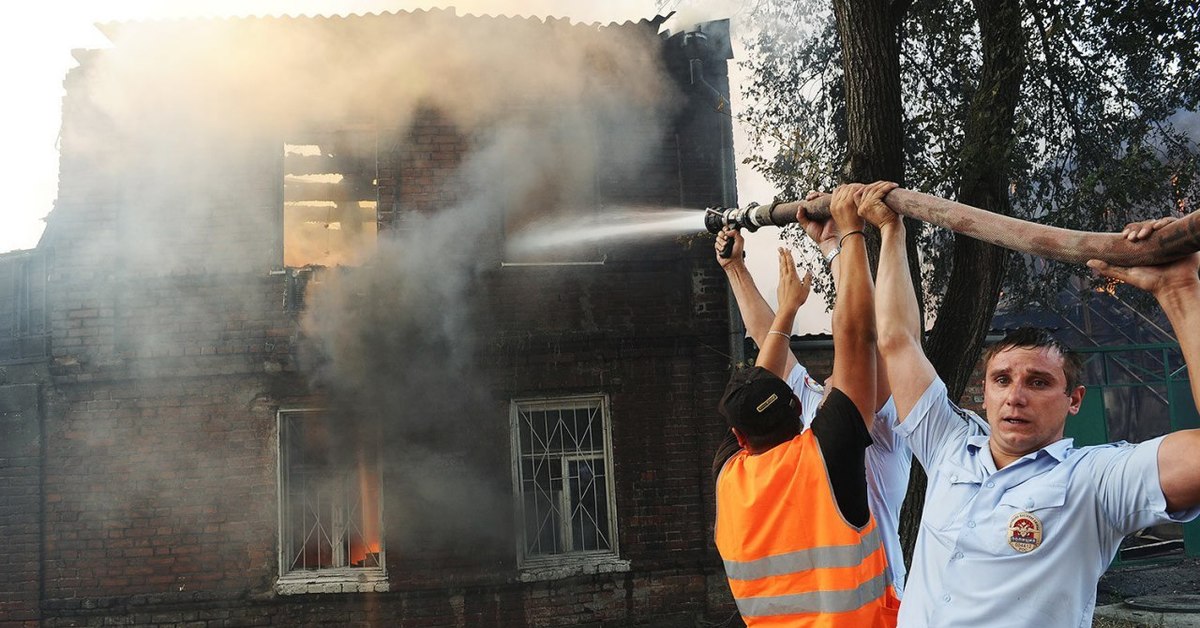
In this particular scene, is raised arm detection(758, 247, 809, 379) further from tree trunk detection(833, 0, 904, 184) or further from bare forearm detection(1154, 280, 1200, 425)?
tree trunk detection(833, 0, 904, 184)

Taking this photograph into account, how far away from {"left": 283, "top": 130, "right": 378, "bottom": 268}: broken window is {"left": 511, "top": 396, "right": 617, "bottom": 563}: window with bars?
2.38 metres

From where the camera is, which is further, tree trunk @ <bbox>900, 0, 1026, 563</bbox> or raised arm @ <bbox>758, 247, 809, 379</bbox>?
tree trunk @ <bbox>900, 0, 1026, 563</bbox>

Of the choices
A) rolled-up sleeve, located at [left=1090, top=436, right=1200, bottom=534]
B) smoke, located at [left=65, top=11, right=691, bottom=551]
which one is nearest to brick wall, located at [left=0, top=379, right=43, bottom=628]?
smoke, located at [left=65, top=11, right=691, bottom=551]

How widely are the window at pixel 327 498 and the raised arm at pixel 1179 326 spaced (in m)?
7.60

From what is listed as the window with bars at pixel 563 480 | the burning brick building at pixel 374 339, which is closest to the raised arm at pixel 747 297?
the burning brick building at pixel 374 339

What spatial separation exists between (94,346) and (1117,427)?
22.0 m

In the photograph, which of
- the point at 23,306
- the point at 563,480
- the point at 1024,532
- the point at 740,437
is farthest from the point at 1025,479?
the point at 23,306

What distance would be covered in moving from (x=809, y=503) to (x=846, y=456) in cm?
16

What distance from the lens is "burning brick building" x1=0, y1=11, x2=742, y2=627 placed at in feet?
28.1

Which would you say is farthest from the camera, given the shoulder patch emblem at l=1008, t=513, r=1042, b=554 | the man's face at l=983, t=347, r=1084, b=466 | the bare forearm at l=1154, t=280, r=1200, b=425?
the man's face at l=983, t=347, r=1084, b=466

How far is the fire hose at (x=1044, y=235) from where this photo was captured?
1906 mm

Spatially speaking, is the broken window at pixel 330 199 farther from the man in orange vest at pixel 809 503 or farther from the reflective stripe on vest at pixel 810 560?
the reflective stripe on vest at pixel 810 560

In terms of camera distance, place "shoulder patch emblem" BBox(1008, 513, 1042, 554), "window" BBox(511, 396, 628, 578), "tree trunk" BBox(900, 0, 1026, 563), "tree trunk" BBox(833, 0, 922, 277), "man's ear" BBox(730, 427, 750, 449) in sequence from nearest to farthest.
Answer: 1. "shoulder patch emblem" BBox(1008, 513, 1042, 554)
2. "man's ear" BBox(730, 427, 750, 449)
3. "tree trunk" BBox(833, 0, 922, 277)
4. "tree trunk" BBox(900, 0, 1026, 563)
5. "window" BBox(511, 396, 628, 578)

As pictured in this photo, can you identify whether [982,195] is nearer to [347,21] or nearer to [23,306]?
[347,21]
